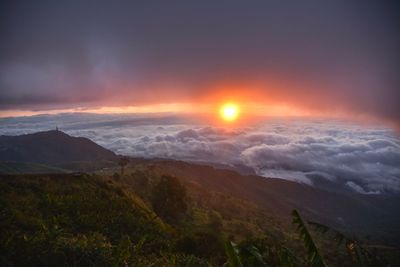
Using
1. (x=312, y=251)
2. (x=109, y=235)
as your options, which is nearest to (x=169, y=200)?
(x=109, y=235)

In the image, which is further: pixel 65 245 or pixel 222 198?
pixel 222 198

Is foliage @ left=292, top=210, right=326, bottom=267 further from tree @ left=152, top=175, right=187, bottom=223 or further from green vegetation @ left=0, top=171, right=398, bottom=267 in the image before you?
tree @ left=152, top=175, right=187, bottom=223

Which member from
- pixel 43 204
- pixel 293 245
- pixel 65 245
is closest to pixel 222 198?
pixel 293 245

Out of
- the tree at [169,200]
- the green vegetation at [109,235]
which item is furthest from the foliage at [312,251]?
the tree at [169,200]

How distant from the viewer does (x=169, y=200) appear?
10388cm

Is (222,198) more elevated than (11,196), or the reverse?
(11,196)

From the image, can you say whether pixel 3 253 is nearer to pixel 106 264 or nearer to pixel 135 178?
pixel 106 264

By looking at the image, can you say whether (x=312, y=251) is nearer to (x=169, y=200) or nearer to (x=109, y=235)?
(x=109, y=235)


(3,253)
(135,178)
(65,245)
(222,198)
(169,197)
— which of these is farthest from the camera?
(222,198)

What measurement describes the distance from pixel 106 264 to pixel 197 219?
95.4m

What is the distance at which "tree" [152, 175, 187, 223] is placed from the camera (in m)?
102

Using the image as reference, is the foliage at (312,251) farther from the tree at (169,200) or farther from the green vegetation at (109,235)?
the tree at (169,200)

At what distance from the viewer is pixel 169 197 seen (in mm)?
104750

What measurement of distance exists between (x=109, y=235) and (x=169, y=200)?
184 feet
